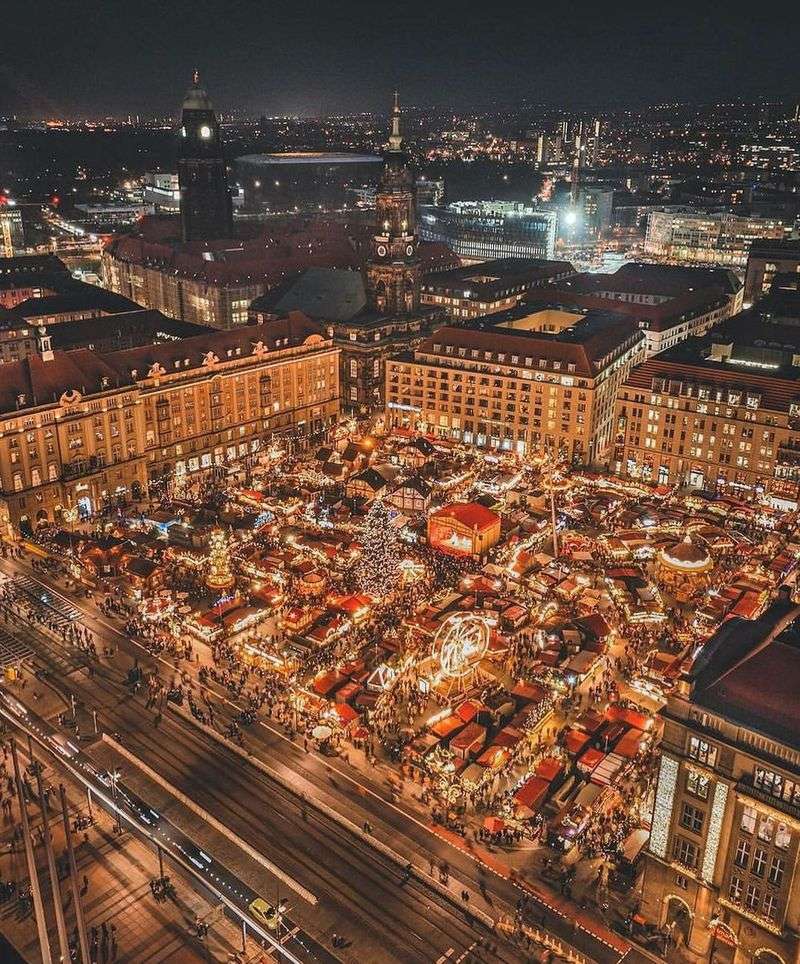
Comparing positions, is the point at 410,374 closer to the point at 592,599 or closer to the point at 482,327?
the point at 482,327

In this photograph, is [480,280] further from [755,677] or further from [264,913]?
[264,913]

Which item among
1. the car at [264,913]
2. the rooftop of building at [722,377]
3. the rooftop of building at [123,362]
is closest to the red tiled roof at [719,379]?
the rooftop of building at [722,377]

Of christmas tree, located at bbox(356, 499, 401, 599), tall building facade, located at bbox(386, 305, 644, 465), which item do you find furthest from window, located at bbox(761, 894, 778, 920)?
tall building facade, located at bbox(386, 305, 644, 465)

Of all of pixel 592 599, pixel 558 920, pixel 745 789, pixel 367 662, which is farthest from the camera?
pixel 592 599

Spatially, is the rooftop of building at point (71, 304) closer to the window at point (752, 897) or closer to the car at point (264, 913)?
the car at point (264, 913)

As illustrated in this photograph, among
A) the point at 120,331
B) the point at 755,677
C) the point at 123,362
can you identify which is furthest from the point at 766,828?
the point at 120,331

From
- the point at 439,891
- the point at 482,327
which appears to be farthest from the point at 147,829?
the point at 482,327

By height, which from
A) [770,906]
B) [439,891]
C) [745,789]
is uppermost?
[745,789]

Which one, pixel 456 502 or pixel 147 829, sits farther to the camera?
pixel 456 502
